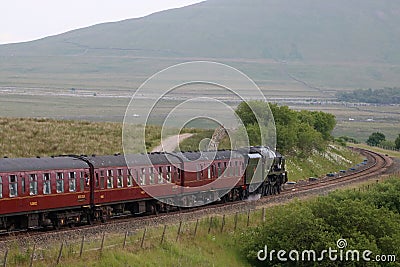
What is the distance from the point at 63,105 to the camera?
532ft

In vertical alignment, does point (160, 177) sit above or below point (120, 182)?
below

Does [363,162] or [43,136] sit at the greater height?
[43,136]

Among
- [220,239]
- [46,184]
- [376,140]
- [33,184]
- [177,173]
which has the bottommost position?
[376,140]

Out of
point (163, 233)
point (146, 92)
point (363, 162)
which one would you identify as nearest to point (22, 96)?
point (146, 92)

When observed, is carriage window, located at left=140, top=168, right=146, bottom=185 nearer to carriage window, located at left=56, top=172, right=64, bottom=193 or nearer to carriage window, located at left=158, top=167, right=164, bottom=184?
carriage window, located at left=158, top=167, right=164, bottom=184

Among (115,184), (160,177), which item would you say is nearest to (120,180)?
(115,184)

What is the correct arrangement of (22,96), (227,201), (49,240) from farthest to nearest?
(22,96), (227,201), (49,240)

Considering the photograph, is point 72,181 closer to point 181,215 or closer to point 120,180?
point 120,180

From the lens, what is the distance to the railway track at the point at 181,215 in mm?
28558

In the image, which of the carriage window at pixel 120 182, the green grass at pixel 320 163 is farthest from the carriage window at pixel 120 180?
the green grass at pixel 320 163

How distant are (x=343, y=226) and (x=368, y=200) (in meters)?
8.65

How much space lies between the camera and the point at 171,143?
6372cm

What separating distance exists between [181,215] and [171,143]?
90.0 feet

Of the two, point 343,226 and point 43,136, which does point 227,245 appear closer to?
point 343,226
